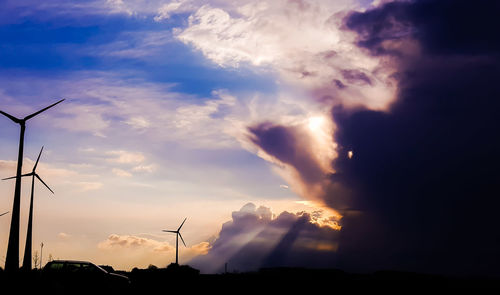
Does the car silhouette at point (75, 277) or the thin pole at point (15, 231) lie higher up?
the thin pole at point (15, 231)

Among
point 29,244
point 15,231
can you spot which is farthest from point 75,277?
point 29,244

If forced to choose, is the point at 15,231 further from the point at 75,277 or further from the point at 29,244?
the point at 75,277

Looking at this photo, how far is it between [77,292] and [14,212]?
1948 cm

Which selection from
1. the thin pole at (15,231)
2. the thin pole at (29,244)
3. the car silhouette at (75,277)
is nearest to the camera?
the car silhouette at (75,277)

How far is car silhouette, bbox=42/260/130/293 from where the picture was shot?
27609 millimetres

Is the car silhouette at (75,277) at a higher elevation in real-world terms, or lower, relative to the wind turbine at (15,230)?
lower

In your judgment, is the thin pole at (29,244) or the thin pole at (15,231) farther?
the thin pole at (29,244)

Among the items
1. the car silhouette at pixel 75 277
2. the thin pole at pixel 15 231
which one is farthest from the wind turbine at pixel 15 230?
the car silhouette at pixel 75 277

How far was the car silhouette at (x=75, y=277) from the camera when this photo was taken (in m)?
27.6

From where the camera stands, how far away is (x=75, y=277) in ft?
92.1

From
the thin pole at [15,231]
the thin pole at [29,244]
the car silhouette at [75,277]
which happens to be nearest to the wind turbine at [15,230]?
the thin pole at [15,231]

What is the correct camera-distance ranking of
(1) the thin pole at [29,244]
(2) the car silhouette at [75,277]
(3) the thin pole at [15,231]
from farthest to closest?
1. (1) the thin pole at [29,244]
2. (3) the thin pole at [15,231]
3. (2) the car silhouette at [75,277]

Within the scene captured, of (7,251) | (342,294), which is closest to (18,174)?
(7,251)

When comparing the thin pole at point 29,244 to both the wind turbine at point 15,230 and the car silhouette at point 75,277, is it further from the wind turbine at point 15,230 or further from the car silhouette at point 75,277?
the car silhouette at point 75,277
